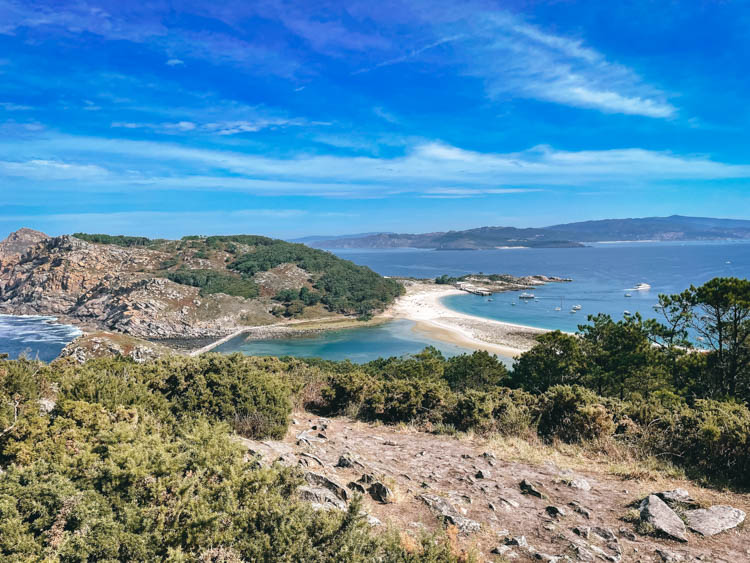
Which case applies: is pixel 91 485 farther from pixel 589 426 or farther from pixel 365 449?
pixel 589 426

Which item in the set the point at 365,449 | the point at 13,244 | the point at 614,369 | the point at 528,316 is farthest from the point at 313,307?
the point at 13,244

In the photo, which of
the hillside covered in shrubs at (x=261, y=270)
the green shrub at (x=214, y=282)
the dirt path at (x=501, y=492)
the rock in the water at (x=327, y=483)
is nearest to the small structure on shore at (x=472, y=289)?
the hillside covered in shrubs at (x=261, y=270)

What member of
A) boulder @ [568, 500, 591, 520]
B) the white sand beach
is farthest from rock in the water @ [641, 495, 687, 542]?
the white sand beach

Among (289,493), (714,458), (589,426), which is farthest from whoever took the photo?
(589,426)

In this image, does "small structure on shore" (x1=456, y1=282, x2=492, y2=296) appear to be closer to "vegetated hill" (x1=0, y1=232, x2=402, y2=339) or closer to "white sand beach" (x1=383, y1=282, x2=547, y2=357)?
"white sand beach" (x1=383, y1=282, x2=547, y2=357)

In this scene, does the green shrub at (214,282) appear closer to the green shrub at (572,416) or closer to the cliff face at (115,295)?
the cliff face at (115,295)
